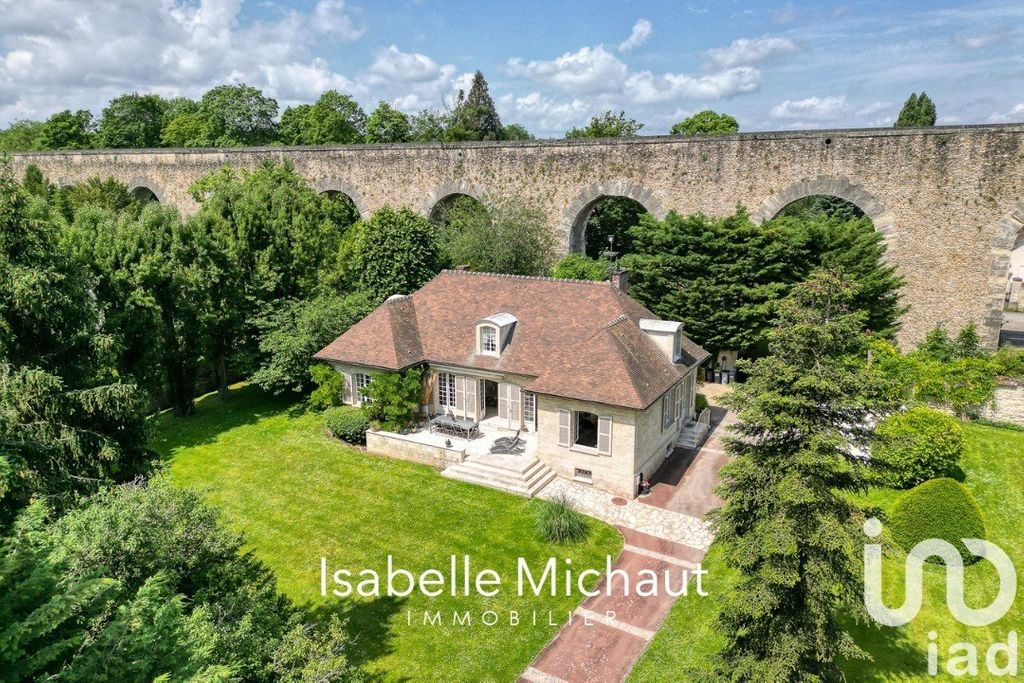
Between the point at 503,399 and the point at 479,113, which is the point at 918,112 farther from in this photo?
the point at 503,399

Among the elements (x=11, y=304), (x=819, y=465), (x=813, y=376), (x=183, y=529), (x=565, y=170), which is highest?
(x=565, y=170)

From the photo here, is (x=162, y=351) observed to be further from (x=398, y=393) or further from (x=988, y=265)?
(x=988, y=265)

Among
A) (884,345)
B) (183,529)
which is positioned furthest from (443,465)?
(884,345)

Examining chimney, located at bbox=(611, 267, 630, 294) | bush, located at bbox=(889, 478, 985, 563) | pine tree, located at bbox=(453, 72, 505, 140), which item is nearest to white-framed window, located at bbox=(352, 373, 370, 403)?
chimney, located at bbox=(611, 267, 630, 294)

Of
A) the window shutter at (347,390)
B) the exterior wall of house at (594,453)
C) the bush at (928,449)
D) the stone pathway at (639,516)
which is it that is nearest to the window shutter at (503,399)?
the exterior wall of house at (594,453)

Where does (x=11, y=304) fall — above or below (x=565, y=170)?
below

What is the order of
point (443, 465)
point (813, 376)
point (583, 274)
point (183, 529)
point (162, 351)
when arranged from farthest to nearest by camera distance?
point (583, 274), point (162, 351), point (443, 465), point (183, 529), point (813, 376)
